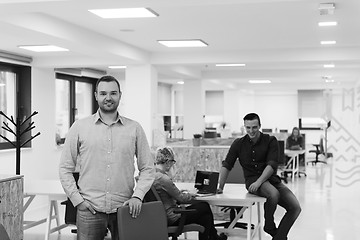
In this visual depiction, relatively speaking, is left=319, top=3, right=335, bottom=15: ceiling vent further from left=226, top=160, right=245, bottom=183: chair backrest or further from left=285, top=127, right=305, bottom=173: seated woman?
left=285, top=127, right=305, bottom=173: seated woman

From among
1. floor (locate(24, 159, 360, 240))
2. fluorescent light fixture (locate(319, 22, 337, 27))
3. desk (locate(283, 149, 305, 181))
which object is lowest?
floor (locate(24, 159, 360, 240))

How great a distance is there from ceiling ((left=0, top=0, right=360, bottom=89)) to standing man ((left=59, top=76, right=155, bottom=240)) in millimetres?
1662

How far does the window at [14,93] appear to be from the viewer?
920 cm

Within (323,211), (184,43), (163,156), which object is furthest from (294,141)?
(163,156)

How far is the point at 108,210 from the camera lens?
2.92m

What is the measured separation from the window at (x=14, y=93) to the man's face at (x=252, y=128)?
5206 millimetres

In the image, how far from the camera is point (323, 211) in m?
8.42

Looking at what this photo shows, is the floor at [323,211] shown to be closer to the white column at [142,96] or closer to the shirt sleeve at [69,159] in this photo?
the white column at [142,96]

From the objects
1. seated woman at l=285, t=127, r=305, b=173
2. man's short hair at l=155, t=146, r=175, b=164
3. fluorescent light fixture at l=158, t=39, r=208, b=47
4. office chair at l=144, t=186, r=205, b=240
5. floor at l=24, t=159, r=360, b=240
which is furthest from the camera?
seated woman at l=285, t=127, r=305, b=173

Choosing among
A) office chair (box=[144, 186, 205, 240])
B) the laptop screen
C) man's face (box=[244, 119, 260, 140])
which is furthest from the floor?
man's face (box=[244, 119, 260, 140])

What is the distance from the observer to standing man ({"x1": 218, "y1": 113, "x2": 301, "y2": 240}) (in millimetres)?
5102

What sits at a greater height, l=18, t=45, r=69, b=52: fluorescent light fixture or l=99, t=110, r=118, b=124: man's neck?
l=18, t=45, r=69, b=52: fluorescent light fixture

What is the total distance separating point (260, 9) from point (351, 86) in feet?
41.3

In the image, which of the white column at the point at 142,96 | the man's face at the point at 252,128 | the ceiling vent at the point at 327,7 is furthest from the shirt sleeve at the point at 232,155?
the white column at the point at 142,96
